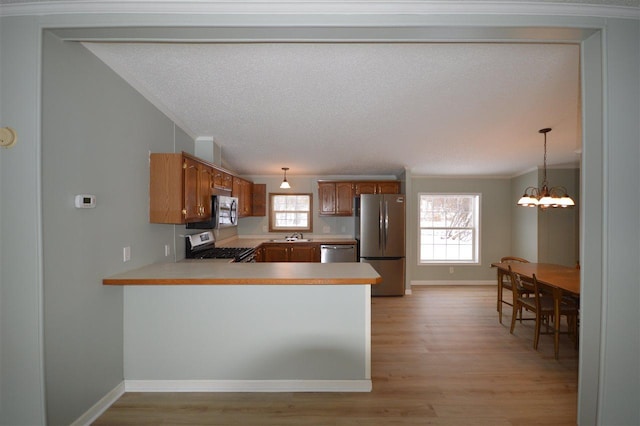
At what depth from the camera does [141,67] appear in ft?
7.25

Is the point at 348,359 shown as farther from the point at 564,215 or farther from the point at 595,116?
the point at 564,215

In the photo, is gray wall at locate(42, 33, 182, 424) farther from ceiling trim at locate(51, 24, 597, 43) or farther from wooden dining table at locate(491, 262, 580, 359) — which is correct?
wooden dining table at locate(491, 262, 580, 359)

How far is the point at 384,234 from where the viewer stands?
5379 mm

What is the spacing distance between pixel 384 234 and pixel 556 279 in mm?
2556

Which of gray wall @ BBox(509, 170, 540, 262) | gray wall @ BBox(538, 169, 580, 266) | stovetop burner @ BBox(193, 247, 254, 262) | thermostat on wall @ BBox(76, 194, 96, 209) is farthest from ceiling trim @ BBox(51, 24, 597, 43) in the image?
gray wall @ BBox(538, 169, 580, 266)

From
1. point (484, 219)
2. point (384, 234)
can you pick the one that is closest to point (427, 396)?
point (384, 234)

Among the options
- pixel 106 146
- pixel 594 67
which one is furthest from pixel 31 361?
pixel 594 67

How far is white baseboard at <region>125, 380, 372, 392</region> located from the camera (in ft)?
7.70

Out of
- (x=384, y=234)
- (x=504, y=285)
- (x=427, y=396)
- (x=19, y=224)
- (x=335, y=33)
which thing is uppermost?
(x=335, y=33)

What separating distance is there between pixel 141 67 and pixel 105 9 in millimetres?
674

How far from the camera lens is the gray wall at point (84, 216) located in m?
1.68

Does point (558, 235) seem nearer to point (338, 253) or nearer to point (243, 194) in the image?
point (338, 253)

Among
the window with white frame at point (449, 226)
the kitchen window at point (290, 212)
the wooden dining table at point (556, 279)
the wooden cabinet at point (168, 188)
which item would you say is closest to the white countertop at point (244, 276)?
the wooden cabinet at point (168, 188)

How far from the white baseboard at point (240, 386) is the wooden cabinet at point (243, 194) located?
9.31 feet
